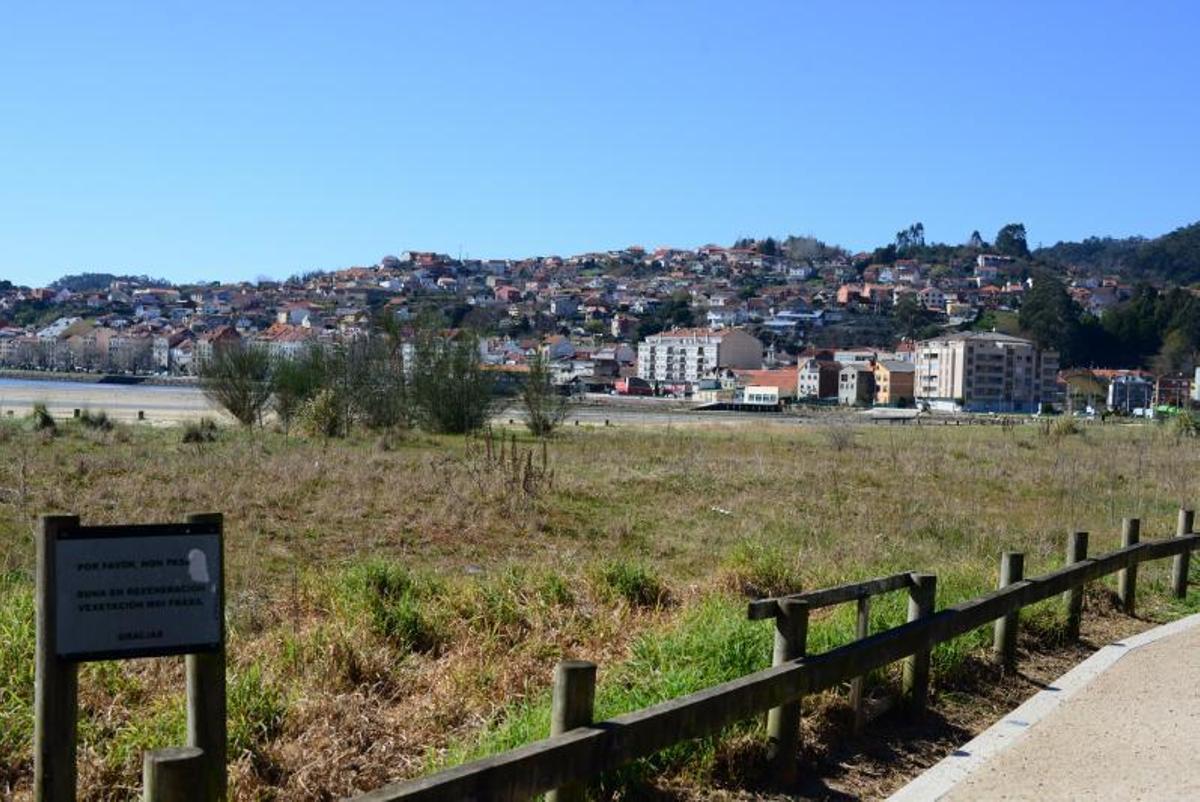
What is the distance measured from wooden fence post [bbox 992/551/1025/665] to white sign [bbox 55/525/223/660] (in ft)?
20.3

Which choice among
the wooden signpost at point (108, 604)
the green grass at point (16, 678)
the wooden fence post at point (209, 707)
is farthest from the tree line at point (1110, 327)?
the wooden signpost at point (108, 604)

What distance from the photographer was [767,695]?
5.88 m

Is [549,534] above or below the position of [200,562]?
below

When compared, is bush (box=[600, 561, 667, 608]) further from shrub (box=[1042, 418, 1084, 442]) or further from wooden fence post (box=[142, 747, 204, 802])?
shrub (box=[1042, 418, 1084, 442])

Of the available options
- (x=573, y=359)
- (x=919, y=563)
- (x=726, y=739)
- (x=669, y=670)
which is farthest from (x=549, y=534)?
(x=573, y=359)

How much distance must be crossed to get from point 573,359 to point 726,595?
158 metres

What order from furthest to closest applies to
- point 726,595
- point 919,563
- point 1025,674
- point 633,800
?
point 919,563 < point 726,595 < point 1025,674 < point 633,800

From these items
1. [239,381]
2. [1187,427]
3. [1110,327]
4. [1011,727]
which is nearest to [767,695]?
[1011,727]

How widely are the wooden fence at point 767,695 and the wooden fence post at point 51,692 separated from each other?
107cm

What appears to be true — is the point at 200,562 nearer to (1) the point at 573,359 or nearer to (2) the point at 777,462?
(2) the point at 777,462

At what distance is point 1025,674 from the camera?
888 centimetres

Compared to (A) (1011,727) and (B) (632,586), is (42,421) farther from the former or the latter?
(A) (1011,727)

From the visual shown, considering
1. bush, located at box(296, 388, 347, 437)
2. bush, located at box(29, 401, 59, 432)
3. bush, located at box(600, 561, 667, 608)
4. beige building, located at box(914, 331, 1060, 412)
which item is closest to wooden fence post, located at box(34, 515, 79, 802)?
bush, located at box(600, 561, 667, 608)

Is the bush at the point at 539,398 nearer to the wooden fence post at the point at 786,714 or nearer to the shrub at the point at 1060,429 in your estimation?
the shrub at the point at 1060,429
